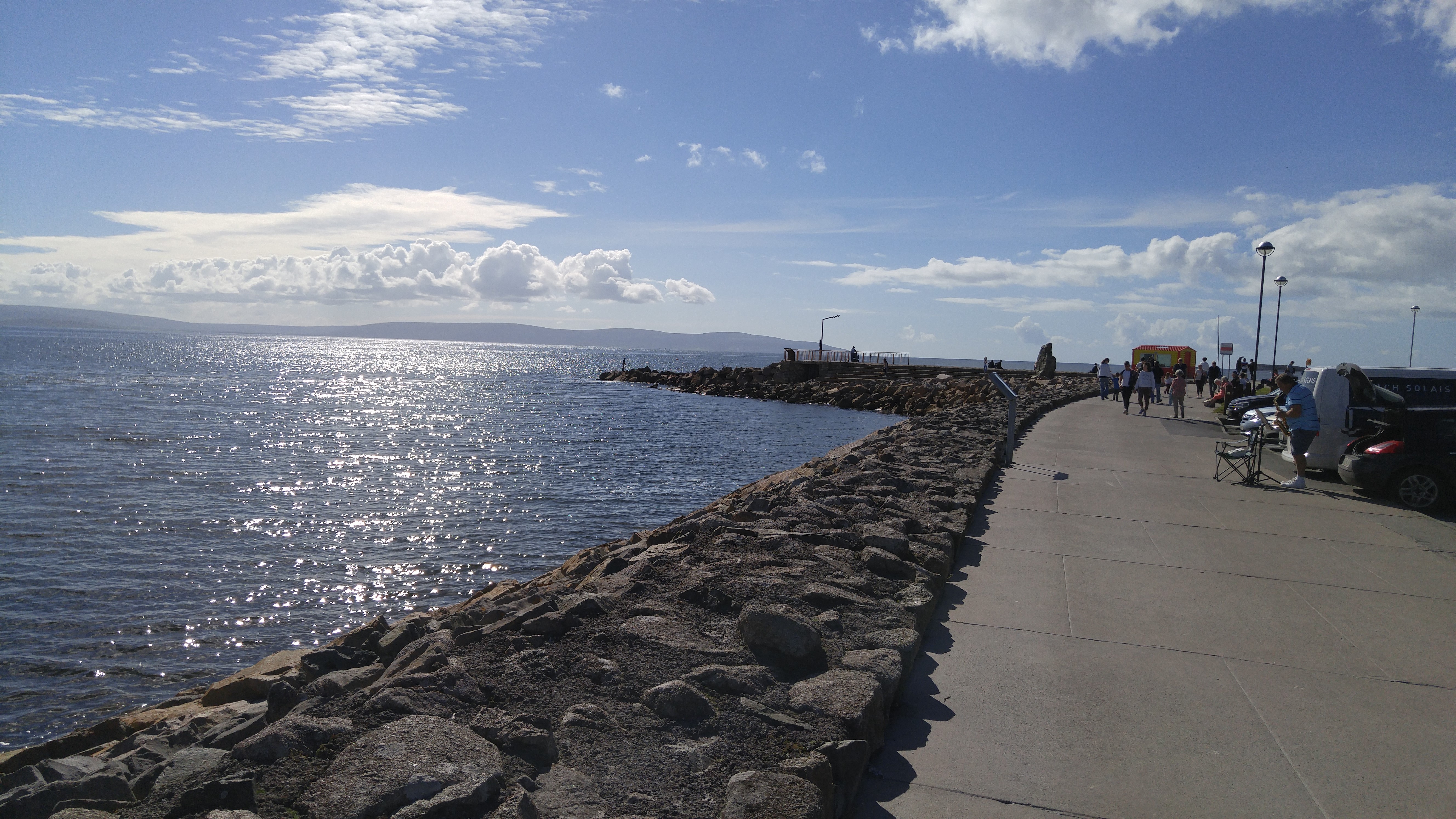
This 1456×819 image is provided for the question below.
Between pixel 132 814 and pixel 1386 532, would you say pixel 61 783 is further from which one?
pixel 1386 532

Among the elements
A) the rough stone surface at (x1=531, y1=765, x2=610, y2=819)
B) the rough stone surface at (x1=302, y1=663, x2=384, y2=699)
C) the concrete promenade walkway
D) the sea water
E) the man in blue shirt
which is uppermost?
Result: the man in blue shirt

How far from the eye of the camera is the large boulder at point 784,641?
159 inches

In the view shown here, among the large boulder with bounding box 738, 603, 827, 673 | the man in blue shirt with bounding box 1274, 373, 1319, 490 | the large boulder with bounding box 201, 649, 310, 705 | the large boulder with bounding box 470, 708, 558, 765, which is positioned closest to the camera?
the large boulder with bounding box 470, 708, 558, 765

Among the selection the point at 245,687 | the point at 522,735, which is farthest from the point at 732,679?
the point at 245,687

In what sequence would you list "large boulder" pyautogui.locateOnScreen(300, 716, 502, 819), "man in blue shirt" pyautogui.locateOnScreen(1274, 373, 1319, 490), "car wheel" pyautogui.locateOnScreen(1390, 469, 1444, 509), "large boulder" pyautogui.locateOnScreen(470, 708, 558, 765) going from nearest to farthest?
"large boulder" pyautogui.locateOnScreen(300, 716, 502, 819) < "large boulder" pyautogui.locateOnScreen(470, 708, 558, 765) < "car wheel" pyautogui.locateOnScreen(1390, 469, 1444, 509) < "man in blue shirt" pyautogui.locateOnScreen(1274, 373, 1319, 490)

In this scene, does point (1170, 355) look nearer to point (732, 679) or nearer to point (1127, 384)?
point (1127, 384)

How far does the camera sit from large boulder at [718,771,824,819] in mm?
2789

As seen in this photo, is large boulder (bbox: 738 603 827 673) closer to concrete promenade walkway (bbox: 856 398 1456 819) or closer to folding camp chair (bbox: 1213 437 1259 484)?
concrete promenade walkway (bbox: 856 398 1456 819)

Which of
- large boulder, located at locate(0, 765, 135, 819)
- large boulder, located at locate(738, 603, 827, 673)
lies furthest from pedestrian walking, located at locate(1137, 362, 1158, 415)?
large boulder, located at locate(0, 765, 135, 819)

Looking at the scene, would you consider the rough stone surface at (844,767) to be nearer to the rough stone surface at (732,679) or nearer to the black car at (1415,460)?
the rough stone surface at (732,679)

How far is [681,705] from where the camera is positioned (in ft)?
11.5

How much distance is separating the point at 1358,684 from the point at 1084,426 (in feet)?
52.8

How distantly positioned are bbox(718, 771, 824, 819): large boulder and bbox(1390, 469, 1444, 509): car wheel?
10.4 m

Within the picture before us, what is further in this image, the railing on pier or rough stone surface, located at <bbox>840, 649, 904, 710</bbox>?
the railing on pier
